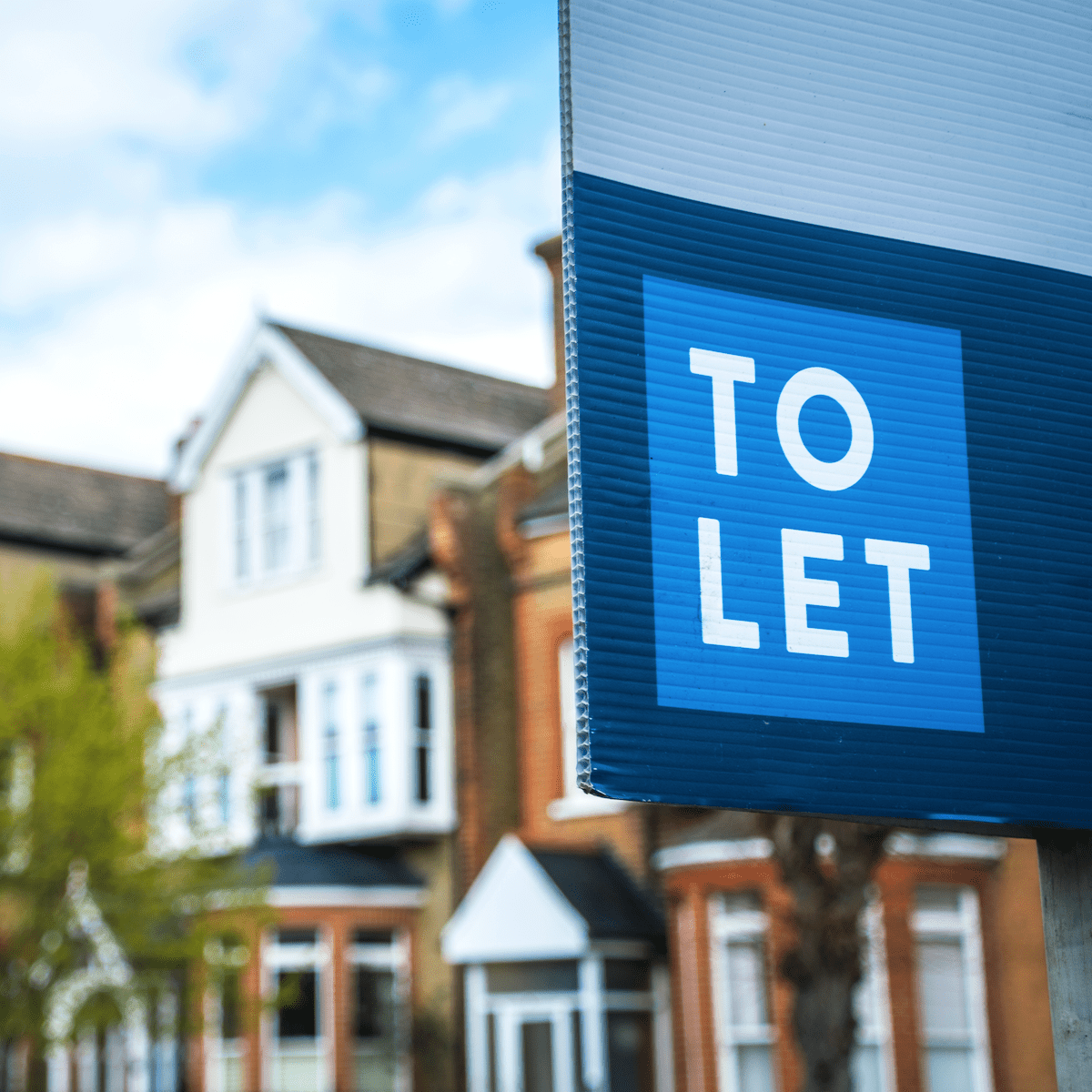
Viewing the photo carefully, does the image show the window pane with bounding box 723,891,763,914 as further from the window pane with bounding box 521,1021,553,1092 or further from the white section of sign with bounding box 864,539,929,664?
the white section of sign with bounding box 864,539,929,664

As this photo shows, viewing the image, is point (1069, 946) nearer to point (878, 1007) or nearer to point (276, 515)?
point (878, 1007)

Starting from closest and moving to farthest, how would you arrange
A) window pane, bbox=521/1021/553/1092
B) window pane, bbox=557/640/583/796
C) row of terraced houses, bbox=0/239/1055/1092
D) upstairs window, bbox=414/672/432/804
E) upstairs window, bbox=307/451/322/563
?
row of terraced houses, bbox=0/239/1055/1092 < window pane, bbox=521/1021/553/1092 < window pane, bbox=557/640/583/796 < upstairs window, bbox=414/672/432/804 < upstairs window, bbox=307/451/322/563

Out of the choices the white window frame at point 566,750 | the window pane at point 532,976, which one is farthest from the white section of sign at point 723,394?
the white window frame at point 566,750

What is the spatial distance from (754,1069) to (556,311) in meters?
11.6

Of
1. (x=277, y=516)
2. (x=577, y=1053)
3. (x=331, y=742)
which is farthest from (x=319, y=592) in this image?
(x=577, y=1053)

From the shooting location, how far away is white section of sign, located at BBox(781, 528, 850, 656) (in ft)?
13.3

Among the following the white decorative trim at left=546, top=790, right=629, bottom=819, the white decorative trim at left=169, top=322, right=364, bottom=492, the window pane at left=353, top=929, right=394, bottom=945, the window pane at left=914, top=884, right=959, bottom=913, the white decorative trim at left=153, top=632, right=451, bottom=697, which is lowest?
the window pane at left=353, top=929, right=394, bottom=945

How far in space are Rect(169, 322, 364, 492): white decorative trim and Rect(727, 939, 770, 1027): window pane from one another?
9061mm

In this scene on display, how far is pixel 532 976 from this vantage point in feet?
66.2

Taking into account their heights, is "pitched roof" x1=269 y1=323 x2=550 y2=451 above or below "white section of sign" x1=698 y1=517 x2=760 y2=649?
above

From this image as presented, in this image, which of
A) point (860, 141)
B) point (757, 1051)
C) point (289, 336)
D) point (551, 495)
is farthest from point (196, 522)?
point (860, 141)

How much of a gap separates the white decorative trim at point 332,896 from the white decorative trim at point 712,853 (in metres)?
4.54

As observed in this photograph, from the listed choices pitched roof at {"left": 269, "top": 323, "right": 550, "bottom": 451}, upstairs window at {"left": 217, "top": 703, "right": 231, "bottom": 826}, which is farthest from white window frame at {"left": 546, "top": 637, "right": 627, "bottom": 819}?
pitched roof at {"left": 269, "top": 323, "right": 550, "bottom": 451}

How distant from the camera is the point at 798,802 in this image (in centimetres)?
395
